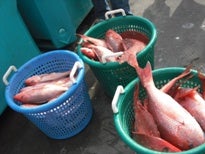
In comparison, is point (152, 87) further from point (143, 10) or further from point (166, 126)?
point (143, 10)

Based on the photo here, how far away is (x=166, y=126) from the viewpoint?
122 centimetres

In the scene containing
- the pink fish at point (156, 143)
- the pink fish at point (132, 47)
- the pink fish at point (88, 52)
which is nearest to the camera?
the pink fish at point (156, 143)

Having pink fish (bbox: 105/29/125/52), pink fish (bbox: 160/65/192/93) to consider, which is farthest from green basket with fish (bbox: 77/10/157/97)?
pink fish (bbox: 160/65/192/93)

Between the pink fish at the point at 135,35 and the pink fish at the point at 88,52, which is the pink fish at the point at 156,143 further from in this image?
the pink fish at the point at 135,35

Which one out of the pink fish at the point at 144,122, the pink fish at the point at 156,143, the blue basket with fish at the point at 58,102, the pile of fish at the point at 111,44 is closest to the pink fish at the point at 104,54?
the pile of fish at the point at 111,44

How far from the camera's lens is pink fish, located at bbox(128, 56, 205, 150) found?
3.85 feet

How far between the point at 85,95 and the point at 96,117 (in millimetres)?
191

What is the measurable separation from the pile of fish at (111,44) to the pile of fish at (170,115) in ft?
0.93

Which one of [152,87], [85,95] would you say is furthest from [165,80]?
[85,95]

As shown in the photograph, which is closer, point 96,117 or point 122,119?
point 122,119

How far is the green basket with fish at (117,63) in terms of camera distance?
1.53 meters

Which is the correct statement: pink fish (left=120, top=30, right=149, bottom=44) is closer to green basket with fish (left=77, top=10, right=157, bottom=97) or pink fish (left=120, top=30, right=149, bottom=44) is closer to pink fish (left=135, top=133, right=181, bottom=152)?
green basket with fish (left=77, top=10, right=157, bottom=97)

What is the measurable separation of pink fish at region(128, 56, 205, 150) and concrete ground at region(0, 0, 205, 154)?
0.37 meters

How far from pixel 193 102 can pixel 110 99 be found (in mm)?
644
